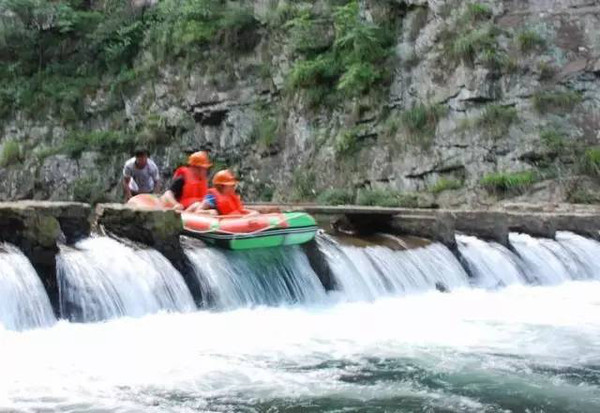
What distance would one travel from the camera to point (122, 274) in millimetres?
7711

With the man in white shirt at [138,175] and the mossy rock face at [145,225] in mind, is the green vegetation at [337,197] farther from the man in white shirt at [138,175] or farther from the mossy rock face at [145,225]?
the mossy rock face at [145,225]

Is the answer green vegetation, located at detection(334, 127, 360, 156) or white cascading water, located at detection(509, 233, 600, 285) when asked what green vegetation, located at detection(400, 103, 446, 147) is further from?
white cascading water, located at detection(509, 233, 600, 285)

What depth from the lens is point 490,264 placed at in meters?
10.7

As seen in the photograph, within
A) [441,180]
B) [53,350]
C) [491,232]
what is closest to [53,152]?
[441,180]

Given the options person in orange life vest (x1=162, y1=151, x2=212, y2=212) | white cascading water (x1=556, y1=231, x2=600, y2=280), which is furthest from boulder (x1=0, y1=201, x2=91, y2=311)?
white cascading water (x1=556, y1=231, x2=600, y2=280)

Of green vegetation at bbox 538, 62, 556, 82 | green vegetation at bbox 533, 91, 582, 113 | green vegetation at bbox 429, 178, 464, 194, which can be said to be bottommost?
green vegetation at bbox 429, 178, 464, 194

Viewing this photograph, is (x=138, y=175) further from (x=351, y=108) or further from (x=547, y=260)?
(x=351, y=108)

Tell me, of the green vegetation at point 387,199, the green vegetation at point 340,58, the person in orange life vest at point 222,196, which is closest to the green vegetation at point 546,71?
the green vegetation at point 340,58

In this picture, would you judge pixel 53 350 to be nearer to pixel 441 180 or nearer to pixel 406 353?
pixel 406 353

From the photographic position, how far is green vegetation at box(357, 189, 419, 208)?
16659 mm

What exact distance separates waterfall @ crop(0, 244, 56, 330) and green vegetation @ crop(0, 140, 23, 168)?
17.5 meters

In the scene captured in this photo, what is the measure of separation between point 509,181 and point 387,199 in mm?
2515

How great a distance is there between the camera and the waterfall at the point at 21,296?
22.1 ft

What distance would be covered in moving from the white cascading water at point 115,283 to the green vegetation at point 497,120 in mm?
10279
